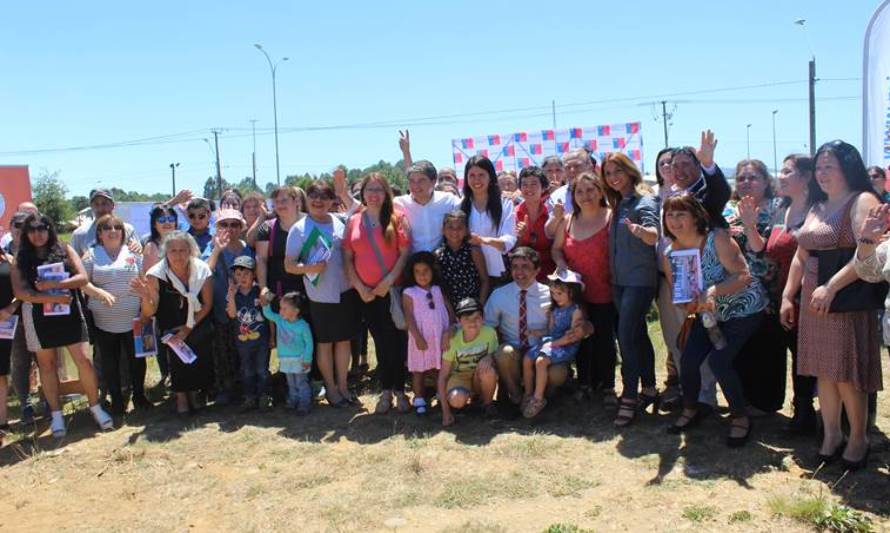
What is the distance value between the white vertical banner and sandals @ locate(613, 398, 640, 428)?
356cm

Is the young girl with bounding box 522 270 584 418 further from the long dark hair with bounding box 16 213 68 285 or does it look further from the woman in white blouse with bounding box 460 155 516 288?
the long dark hair with bounding box 16 213 68 285

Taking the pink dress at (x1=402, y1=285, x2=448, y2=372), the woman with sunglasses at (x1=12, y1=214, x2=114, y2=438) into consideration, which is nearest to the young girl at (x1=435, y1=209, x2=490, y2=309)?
the pink dress at (x1=402, y1=285, x2=448, y2=372)

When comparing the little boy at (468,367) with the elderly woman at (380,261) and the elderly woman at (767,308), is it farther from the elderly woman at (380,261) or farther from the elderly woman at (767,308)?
the elderly woman at (767,308)

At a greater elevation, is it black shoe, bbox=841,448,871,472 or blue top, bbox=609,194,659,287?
blue top, bbox=609,194,659,287

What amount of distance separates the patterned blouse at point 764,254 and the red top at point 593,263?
0.95 meters

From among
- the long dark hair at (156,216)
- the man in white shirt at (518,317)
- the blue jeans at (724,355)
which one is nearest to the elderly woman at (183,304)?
the long dark hair at (156,216)

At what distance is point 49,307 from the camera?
224 inches

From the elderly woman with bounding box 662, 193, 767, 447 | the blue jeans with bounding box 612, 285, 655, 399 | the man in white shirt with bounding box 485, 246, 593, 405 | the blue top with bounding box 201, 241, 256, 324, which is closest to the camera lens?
the elderly woman with bounding box 662, 193, 767, 447

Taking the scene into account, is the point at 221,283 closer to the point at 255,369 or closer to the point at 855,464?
the point at 255,369

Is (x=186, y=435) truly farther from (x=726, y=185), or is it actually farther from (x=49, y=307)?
(x=726, y=185)

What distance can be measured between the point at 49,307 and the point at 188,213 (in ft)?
4.96

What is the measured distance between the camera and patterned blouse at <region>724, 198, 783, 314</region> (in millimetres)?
4832

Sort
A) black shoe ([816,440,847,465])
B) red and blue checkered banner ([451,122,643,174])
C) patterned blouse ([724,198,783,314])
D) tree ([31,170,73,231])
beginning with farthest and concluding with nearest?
tree ([31,170,73,231]), red and blue checkered banner ([451,122,643,174]), patterned blouse ([724,198,783,314]), black shoe ([816,440,847,465])

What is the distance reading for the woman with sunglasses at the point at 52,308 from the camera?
564cm
